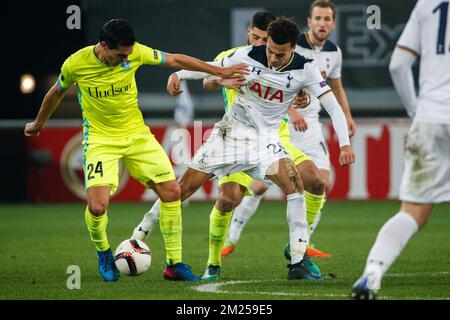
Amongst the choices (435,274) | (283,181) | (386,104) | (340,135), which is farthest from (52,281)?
(386,104)

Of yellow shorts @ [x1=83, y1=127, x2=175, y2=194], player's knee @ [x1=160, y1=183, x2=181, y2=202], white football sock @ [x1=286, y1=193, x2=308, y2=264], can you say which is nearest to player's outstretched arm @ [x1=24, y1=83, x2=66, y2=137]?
yellow shorts @ [x1=83, y1=127, x2=175, y2=194]

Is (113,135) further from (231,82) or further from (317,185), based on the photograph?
(317,185)

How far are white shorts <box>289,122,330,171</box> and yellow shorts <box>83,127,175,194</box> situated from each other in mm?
2566

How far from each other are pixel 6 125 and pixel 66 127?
1210 millimetres

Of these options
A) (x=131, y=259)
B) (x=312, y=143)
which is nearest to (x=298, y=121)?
(x=312, y=143)

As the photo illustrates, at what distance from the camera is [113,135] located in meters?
8.67

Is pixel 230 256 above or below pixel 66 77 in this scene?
below

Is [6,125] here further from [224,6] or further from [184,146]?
[224,6]

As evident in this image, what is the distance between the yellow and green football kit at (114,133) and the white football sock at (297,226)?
36.8 inches

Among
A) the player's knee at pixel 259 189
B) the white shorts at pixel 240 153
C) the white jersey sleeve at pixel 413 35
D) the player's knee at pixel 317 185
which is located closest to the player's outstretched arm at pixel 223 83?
the white shorts at pixel 240 153

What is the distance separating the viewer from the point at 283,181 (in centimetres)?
844

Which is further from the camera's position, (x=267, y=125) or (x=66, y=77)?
(x=267, y=125)

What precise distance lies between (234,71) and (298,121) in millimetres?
1780
